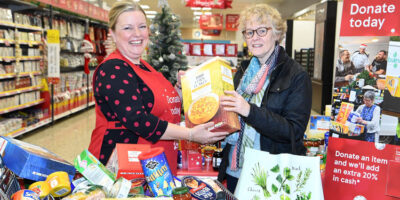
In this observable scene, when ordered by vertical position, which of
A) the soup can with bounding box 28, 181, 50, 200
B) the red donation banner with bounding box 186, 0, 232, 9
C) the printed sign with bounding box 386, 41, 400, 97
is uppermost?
the red donation banner with bounding box 186, 0, 232, 9

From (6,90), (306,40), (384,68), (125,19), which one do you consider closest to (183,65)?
(125,19)

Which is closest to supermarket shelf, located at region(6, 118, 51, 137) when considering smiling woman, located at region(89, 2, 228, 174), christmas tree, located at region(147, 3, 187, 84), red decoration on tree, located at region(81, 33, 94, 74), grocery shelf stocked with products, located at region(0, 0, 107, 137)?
grocery shelf stocked with products, located at region(0, 0, 107, 137)

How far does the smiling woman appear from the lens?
64.9 inches

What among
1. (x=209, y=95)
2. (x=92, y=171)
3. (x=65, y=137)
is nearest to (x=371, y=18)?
(x=209, y=95)

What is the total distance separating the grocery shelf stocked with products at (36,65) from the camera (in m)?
6.02

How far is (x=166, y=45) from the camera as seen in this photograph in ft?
Answer: 14.6

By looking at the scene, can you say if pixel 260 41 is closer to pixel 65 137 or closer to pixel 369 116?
pixel 369 116

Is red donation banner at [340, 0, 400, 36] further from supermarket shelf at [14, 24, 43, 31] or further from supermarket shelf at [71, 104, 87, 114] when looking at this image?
supermarket shelf at [71, 104, 87, 114]

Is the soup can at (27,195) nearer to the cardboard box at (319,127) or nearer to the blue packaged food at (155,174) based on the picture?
the blue packaged food at (155,174)

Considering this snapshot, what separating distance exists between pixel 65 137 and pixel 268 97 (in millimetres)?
5829

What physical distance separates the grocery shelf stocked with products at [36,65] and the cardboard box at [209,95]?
5.18m

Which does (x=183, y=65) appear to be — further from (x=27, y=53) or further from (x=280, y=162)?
(x=27, y=53)

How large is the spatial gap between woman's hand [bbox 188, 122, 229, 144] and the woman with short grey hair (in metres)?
0.77

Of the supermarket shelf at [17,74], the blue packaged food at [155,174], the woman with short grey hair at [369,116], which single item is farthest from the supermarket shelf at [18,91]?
the woman with short grey hair at [369,116]
